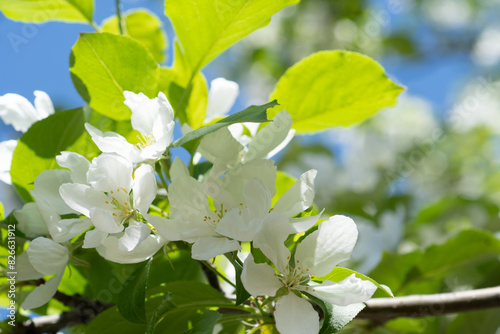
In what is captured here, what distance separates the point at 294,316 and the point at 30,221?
0.37m

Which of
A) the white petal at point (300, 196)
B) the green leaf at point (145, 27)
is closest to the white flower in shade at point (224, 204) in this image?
the white petal at point (300, 196)

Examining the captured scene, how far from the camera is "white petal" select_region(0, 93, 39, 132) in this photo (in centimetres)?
73

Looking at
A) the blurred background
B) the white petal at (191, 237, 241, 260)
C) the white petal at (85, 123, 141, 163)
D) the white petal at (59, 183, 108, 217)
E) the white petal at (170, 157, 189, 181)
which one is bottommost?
the blurred background

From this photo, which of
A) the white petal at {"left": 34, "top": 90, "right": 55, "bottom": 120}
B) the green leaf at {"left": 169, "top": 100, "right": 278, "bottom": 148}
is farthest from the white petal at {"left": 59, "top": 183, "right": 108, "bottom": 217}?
the white petal at {"left": 34, "top": 90, "right": 55, "bottom": 120}

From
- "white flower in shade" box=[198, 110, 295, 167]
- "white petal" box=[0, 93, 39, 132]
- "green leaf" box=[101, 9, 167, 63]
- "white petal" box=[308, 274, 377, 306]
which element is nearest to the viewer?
"white petal" box=[308, 274, 377, 306]

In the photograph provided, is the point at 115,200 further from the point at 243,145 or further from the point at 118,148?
the point at 243,145

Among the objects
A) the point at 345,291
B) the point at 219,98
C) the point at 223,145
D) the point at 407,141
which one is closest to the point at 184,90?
the point at 219,98

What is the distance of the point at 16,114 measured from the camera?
2.43 ft

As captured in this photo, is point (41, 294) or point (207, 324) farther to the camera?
point (41, 294)

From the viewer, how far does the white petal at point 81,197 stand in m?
0.57

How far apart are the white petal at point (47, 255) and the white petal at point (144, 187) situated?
5.0 inches

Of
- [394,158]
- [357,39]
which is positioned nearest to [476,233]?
[394,158]

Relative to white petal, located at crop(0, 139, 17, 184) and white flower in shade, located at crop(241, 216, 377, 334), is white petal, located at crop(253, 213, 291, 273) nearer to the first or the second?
white flower in shade, located at crop(241, 216, 377, 334)

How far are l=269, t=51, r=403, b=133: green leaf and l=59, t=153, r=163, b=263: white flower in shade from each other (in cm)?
23
